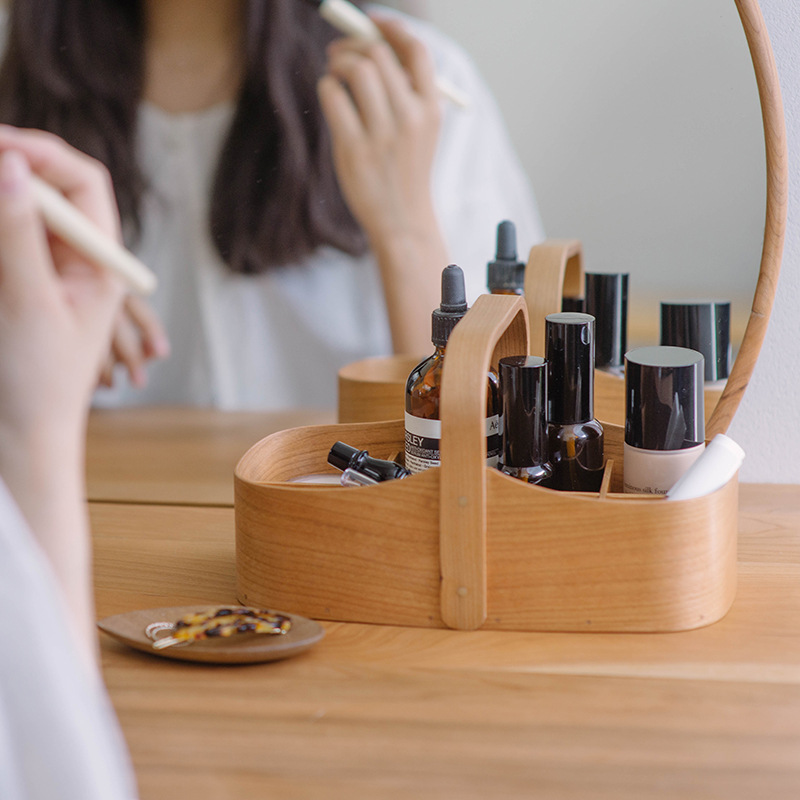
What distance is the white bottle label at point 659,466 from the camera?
1.72 feet

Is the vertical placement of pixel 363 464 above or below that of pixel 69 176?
below

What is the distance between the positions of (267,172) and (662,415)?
0.34 metres

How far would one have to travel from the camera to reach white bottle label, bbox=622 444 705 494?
20.6 inches

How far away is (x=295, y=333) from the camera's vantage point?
71 centimetres

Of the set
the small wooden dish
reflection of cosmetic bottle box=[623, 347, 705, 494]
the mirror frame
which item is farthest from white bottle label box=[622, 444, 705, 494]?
the small wooden dish

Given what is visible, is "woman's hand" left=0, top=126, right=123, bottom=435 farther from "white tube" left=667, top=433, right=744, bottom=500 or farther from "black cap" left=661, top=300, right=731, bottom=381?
"black cap" left=661, top=300, right=731, bottom=381

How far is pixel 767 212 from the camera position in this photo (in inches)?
25.1

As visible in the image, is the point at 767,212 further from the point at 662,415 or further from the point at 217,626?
the point at 217,626

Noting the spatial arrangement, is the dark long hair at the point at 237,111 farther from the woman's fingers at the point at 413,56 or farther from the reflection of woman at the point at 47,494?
the reflection of woman at the point at 47,494

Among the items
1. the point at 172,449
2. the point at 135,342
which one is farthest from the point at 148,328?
the point at 172,449

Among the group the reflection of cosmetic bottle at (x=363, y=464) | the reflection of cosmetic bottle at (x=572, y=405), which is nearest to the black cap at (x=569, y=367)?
the reflection of cosmetic bottle at (x=572, y=405)

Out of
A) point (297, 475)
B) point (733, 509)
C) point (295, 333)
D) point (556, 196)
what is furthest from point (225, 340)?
point (733, 509)

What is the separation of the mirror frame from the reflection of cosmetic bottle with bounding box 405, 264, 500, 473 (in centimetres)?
18

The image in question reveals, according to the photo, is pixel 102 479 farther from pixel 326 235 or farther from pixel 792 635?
pixel 792 635
